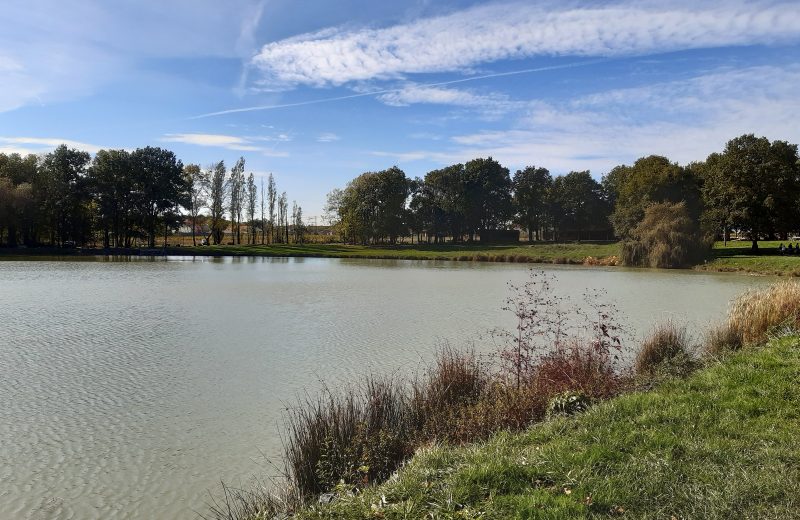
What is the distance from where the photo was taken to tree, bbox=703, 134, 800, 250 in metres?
47.1

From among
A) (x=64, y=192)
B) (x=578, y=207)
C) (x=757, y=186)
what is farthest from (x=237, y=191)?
(x=757, y=186)

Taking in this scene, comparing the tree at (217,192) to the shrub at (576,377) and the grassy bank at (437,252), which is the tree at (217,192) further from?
the shrub at (576,377)

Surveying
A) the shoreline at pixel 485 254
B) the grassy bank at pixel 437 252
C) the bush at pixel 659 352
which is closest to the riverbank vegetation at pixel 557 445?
the bush at pixel 659 352

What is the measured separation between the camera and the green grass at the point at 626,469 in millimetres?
4172

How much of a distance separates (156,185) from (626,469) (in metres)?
73.7

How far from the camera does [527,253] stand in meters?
62.3

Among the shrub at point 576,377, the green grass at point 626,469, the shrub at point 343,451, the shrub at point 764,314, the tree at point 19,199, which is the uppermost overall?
the tree at point 19,199

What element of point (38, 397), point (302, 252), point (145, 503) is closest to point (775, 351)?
point (145, 503)

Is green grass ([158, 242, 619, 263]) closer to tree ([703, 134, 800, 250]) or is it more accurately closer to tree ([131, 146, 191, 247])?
tree ([131, 146, 191, 247])

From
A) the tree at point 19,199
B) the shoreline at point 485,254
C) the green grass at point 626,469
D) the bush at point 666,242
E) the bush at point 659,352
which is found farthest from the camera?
the tree at point 19,199

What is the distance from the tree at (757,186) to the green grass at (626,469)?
157 feet

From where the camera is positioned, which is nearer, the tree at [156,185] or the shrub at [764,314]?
the shrub at [764,314]

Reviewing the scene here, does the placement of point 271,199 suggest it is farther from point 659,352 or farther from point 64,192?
point 659,352

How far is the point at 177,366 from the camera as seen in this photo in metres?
12.0
